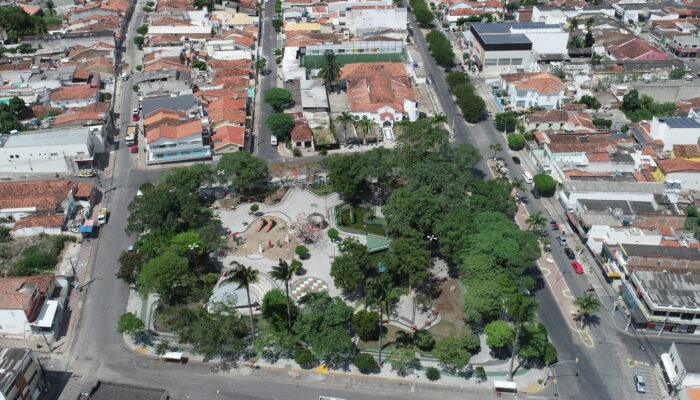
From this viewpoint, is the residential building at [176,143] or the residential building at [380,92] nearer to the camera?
the residential building at [176,143]

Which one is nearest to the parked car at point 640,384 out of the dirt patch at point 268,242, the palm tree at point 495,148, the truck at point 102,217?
the dirt patch at point 268,242

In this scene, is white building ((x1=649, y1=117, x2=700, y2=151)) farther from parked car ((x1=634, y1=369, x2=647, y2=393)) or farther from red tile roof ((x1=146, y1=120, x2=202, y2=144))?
red tile roof ((x1=146, y1=120, x2=202, y2=144))

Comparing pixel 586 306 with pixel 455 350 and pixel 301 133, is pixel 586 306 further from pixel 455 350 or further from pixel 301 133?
pixel 301 133

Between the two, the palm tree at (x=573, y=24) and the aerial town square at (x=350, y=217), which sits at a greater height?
the palm tree at (x=573, y=24)

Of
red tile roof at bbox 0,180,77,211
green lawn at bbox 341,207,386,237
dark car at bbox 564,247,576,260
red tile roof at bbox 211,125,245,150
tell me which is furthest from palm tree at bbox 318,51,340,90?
dark car at bbox 564,247,576,260

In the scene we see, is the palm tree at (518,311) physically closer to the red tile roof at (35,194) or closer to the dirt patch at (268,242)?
the dirt patch at (268,242)

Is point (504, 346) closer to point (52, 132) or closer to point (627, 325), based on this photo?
point (627, 325)
